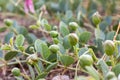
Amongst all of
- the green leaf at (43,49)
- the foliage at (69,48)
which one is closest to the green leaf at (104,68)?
the foliage at (69,48)

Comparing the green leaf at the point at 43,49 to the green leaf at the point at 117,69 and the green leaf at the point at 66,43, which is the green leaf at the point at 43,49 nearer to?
the green leaf at the point at 66,43

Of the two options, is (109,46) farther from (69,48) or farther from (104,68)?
(69,48)

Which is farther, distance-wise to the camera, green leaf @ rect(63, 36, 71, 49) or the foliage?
green leaf @ rect(63, 36, 71, 49)

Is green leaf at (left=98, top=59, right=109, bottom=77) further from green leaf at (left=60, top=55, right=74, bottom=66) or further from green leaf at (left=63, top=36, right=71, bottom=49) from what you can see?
green leaf at (left=63, top=36, right=71, bottom=49)

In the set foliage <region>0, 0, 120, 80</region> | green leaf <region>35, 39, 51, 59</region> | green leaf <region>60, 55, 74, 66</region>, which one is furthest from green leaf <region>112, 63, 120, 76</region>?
green leaf <region>35, 39, 51, 59</region>

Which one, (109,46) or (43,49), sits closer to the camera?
(109,46)

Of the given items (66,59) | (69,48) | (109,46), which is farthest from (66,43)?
(109,46)

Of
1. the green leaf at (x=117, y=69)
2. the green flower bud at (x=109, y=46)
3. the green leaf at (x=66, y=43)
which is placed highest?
the green flower bud at (x=109, y=46)

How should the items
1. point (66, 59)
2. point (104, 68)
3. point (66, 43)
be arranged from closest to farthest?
point (104, 68) < point (66, 59) < point (66, 43)

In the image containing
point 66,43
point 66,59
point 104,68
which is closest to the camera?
point 104,68

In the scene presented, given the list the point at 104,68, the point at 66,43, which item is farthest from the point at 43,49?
the point at 104,68

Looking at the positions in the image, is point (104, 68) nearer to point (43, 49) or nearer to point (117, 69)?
point (117, 69)

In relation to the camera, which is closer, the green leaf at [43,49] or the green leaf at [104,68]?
the green leaf at [104,68]

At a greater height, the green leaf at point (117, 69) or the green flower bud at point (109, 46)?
the green flower bud at point (109, 46)
